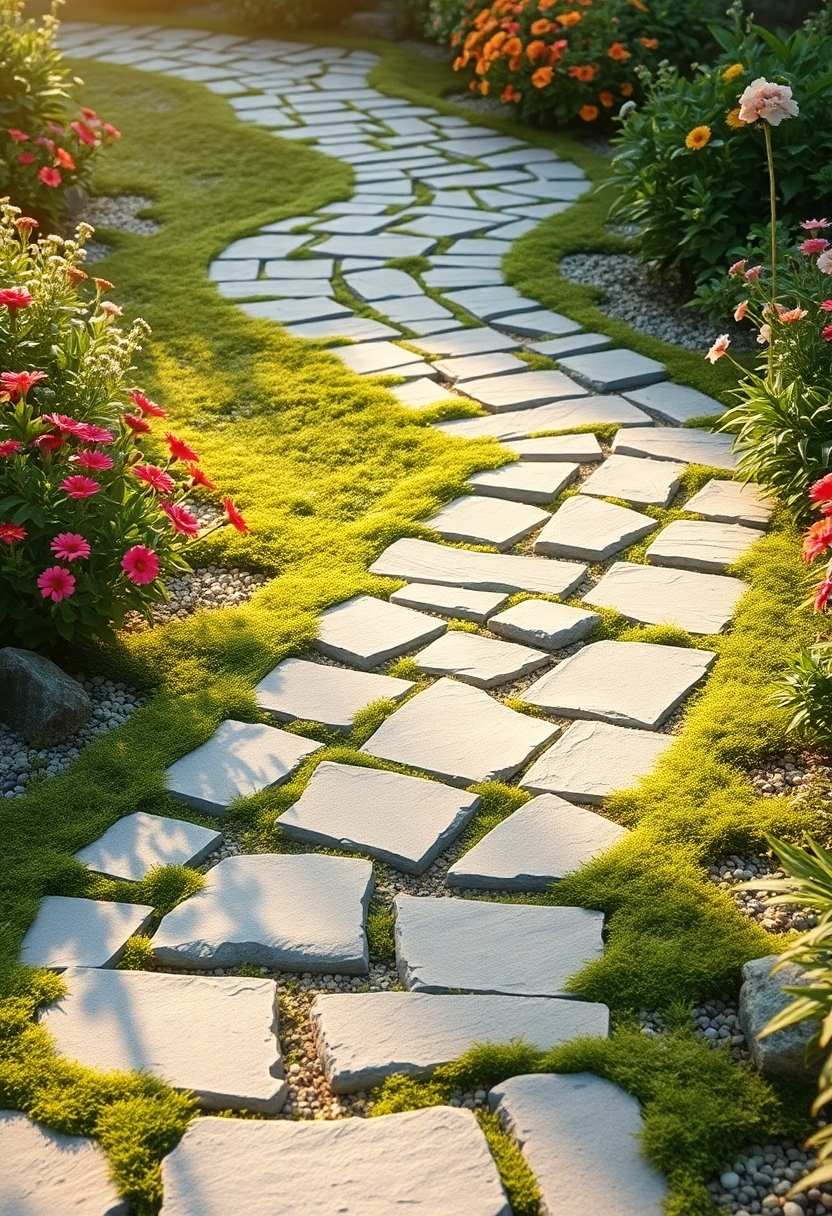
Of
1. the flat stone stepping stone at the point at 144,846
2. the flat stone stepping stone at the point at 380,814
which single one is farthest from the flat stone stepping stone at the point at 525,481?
the flat stone stepping stone at the point at 144,846

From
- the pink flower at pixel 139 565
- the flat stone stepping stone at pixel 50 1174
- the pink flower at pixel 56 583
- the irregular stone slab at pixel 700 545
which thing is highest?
the pink flower at pixel 139 565

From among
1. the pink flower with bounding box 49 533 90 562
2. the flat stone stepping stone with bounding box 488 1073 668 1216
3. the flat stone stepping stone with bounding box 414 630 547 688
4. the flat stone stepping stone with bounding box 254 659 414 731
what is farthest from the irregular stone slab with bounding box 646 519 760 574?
the flat stone stepping stone with bounding box 488 1073 668 1216

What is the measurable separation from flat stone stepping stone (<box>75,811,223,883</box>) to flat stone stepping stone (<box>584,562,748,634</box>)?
1.35 metres

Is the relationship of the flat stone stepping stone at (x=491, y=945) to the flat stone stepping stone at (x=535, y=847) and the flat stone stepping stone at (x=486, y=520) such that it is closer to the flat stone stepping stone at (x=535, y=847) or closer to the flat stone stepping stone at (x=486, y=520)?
the flat stone stepping stone at (x=535, y=847)

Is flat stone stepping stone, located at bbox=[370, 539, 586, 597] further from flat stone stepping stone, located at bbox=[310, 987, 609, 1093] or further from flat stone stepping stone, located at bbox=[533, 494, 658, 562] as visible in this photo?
flat stone stepping stone, located at bbox=[310, 987, 609, 1093]

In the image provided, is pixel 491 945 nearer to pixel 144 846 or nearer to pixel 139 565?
pixel 144 846

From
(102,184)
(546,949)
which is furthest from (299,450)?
(102,184)

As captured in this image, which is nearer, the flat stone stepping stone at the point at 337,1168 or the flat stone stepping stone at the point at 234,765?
the flat stone stepping stone at the point at 337,1168

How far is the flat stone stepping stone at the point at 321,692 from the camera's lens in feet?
10.1

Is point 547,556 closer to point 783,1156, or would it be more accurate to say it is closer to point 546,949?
point 546,949

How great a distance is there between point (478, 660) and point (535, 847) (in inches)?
29.6

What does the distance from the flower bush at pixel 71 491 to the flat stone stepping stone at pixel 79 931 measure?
855 millimetres

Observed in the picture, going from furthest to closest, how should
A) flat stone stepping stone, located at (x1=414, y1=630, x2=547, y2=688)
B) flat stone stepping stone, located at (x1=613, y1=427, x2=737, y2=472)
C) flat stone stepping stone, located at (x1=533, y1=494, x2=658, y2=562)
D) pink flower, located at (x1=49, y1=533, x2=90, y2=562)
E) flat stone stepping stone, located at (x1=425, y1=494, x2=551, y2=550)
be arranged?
flat stone stepping stone, located at (x1=613, y1=427, x2=737, y2=472) → flat stone stepping stone, located at (x1=425, y1=494, x2=551, y2=550) → flat stone stepping stone, located at (x1=533, y1=494, x2=658, y2=562) → flat stone stepping stone, located at (x1=414, y1=630, x2=547, y2=688) → pink flower, located at (x1=49, y1=533, x2=90, y2=562)

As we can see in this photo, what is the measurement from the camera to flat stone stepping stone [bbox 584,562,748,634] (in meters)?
3.37
